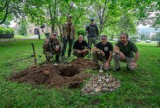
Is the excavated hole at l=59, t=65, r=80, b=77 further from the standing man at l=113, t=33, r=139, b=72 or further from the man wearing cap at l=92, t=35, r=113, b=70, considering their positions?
the standing man at l=113, t=33, r=139, b=72

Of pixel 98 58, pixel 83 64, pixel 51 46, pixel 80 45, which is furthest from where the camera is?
pixel 80 45

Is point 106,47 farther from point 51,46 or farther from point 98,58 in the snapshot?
point 51,46

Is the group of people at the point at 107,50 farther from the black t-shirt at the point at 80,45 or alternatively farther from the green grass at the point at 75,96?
the green grass at the point at 75,96

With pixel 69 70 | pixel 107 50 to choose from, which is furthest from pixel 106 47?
pixel 69 70

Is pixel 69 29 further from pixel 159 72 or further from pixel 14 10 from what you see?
pixel 14 10

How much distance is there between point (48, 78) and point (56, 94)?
95 cm

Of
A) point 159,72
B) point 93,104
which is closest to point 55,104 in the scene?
point 93,104

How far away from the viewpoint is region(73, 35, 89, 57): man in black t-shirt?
736 centimetres

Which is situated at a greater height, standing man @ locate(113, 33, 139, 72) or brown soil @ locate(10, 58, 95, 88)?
standing man @ locate(113, 33, 139, 72)

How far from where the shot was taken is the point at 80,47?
297 inches

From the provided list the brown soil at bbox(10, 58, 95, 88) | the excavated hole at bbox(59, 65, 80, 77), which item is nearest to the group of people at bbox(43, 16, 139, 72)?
the excavated hole at bbox(59, 65, 80, 77)

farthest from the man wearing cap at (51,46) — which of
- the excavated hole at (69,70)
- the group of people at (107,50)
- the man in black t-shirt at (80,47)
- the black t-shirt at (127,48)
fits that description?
the black t-shirt at (127,48)

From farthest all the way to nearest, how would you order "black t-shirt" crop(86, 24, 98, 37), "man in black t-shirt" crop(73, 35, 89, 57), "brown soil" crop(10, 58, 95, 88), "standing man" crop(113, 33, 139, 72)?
"black t-shirt" crop(86, 24, 98, 37)
"man in black t-shirt" crop(73, 35, 89, 57)
"standing man" crop(113, 33, 139, 72)
"brown soil" crop(10, 58, 95, 88)

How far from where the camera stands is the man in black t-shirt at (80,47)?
7.36 meters
